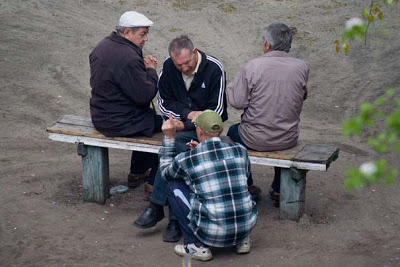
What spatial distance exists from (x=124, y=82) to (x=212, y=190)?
1.57 m

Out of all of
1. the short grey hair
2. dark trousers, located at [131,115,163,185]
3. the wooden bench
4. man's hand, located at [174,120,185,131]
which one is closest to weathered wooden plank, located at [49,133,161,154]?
the wooden bench

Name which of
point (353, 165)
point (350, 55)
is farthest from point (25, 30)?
point (353, 165)

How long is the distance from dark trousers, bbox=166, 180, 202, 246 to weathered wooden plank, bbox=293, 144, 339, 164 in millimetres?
1051

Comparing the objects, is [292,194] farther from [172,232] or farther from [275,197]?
[172,232]

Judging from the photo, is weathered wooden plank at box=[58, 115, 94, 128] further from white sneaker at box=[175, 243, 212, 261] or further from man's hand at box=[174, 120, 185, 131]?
white sneaker at box=[175, 243, 212, 261]

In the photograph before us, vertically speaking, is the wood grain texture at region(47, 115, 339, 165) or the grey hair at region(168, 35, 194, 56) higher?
the grey hair at region(168, 35, 194, 56)

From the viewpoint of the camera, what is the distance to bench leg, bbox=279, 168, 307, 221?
20.6 feet

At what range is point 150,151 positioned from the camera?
6.56 metres

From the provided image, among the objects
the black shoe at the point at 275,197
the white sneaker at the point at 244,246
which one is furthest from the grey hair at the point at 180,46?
the white sneaker at the point at 244,246

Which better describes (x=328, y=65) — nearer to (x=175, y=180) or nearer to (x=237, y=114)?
(x=237, y=114)

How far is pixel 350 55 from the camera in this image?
11.7 metres

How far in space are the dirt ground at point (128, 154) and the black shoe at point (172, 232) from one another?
78 mm

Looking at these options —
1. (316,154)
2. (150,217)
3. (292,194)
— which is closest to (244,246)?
(292,194)

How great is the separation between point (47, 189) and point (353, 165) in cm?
328
